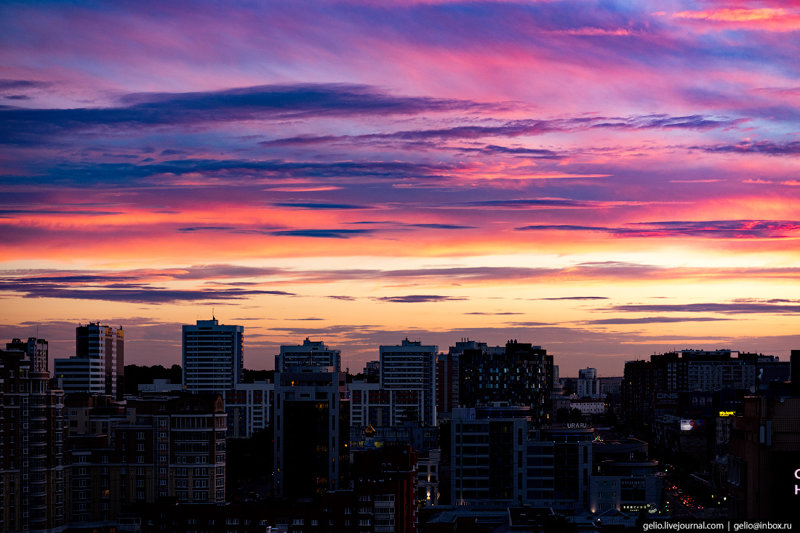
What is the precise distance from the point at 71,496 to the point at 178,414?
8.25m

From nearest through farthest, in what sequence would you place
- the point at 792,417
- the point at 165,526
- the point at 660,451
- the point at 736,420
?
1. the point at 792,417
2. the point at 736,420
3. the point at 165,526
4. the point at 660,451

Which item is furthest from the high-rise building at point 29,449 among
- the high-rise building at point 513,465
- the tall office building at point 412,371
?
the tall office building at point 412,371

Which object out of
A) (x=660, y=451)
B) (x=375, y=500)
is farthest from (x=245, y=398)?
(x=375, y=500)

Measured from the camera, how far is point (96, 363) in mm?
168500

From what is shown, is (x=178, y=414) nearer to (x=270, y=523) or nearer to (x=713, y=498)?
(x=270, y=523)

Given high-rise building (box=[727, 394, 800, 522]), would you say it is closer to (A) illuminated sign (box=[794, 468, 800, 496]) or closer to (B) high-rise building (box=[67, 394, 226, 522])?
(A) illuminated sign (box=[794, 468, 800, 496])

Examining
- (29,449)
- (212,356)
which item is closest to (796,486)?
(29,449)

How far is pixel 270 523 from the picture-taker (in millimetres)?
72000

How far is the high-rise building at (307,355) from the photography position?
540ft

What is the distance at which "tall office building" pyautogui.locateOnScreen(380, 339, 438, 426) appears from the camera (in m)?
194

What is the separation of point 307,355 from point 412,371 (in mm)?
32048

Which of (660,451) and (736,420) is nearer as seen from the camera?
(736,420)

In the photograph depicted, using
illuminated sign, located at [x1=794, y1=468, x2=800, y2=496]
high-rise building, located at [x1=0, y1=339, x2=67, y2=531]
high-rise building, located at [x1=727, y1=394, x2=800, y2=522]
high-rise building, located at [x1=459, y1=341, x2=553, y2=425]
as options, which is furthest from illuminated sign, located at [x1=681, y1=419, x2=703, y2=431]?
illuminated sign, located at [x1=794, y1=468, x2=800, y2=496]

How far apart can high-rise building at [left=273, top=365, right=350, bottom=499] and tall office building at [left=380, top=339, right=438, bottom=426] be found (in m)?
99.7
